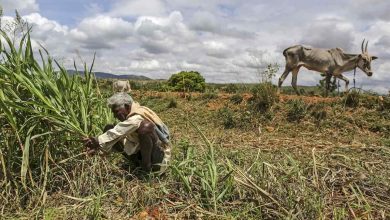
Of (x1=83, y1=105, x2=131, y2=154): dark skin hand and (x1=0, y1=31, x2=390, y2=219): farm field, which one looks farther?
(x1=83, y1=105, x2=131, y2=154): dark skin hand

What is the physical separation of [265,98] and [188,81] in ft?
18.3

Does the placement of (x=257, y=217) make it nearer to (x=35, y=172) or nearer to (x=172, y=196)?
(x=172, y=196)

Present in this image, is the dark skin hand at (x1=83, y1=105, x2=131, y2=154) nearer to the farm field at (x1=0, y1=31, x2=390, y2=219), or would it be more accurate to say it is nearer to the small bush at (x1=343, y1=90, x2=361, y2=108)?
the farm field at (x1=0, y1=31, x2=390, y2=219)

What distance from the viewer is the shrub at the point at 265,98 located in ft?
26.1

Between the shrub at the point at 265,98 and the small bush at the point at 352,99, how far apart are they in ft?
3.85

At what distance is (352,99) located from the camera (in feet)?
25.6

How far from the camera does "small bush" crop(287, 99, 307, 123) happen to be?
24.5ft

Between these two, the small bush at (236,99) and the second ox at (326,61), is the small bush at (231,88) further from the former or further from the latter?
the small bush at (236,99)

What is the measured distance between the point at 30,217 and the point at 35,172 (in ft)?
1.27

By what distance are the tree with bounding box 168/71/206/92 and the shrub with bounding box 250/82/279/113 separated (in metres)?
5.04

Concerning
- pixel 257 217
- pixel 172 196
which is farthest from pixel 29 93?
pixel 257 217

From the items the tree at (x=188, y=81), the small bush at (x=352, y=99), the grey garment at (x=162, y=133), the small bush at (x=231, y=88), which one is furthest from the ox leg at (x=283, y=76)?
the grey garment at (x=162, y=133)

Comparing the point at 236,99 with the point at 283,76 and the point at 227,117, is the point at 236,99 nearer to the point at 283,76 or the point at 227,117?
the point at 227,117

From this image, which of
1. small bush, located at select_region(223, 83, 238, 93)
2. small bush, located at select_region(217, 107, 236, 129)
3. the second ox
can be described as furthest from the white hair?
small bush, located at select_region(223, 83, 238, 93)
